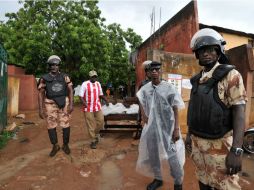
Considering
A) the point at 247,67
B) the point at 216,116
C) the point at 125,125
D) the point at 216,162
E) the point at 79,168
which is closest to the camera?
the point at 216,116

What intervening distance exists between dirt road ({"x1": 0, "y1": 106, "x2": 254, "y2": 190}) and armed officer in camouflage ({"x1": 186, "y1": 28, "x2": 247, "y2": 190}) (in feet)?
5.91

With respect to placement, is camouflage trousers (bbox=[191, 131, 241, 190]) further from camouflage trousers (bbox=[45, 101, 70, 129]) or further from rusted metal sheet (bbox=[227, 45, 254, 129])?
rusted metal sheet (bbox=[227, 45, 254, 129])

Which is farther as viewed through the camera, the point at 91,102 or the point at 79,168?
the point at 91,102

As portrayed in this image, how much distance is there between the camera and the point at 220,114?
2199 millimetres

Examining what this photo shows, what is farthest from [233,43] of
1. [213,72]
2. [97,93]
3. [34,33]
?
[213,72]

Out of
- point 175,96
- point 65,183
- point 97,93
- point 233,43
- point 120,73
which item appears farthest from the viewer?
point 120,73

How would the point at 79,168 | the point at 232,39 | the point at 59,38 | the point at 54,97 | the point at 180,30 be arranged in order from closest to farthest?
1. the point at 79,168
2. the point at 54,97
3. the point at 180,30
4. the point at 59,38
5. the point at 232,39

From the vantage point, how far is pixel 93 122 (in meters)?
6.26

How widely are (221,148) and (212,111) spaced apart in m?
0.32

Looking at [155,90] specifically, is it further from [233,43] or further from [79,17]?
[233,43]

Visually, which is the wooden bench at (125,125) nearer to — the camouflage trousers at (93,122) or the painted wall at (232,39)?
the camouflage trousers at (93,122)

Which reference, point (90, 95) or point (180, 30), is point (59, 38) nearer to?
point (180, 30)

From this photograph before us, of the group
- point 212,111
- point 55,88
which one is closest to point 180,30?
point 55,88

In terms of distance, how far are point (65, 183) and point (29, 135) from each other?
4.13 m
